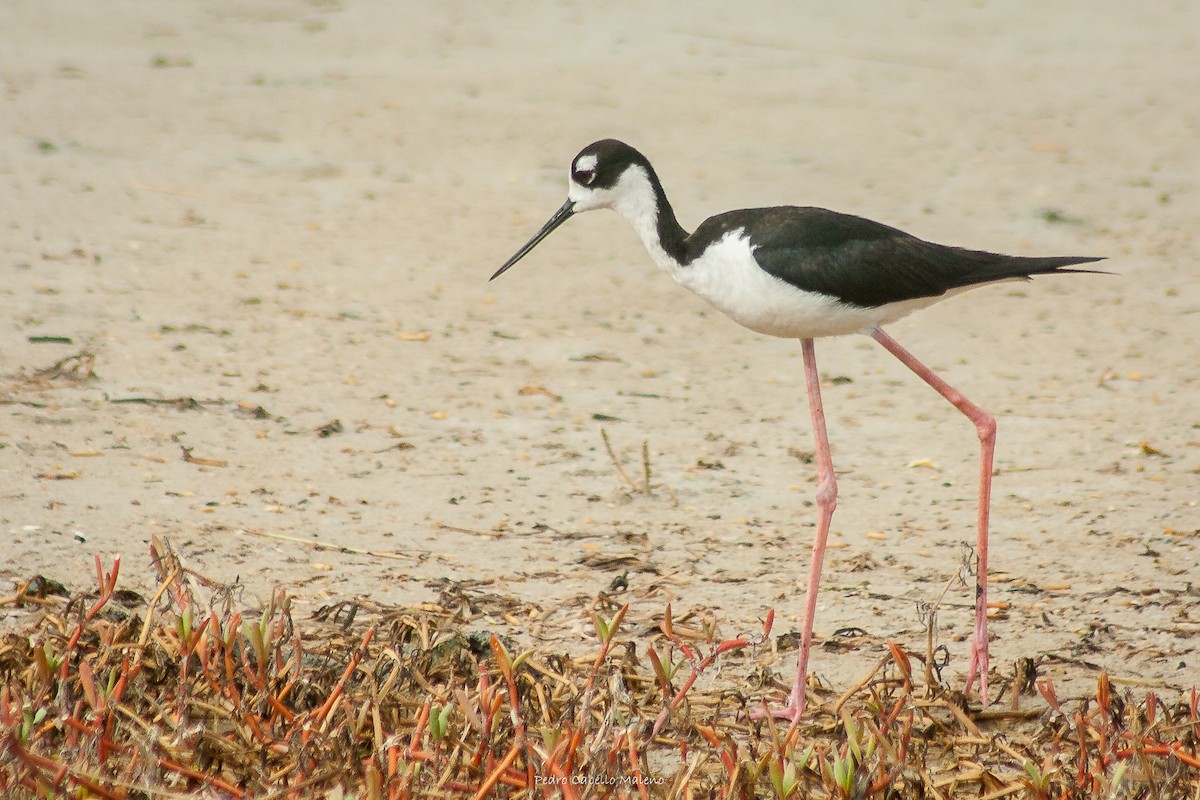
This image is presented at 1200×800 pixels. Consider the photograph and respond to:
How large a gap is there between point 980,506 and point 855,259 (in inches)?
27.6

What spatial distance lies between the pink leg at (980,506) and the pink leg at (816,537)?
207mm

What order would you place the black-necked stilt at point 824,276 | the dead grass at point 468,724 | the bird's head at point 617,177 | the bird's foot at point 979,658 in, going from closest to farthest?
the dead grass at point 468,724
the bird's foot at point 979,658
the black-necked stilt at point 824,276
the bird's head at point 617,177

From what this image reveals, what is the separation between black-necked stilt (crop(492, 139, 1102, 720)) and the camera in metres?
3.65

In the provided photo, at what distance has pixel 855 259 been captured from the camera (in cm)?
374

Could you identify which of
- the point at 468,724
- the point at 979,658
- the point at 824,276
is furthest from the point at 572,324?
the point at 468,724

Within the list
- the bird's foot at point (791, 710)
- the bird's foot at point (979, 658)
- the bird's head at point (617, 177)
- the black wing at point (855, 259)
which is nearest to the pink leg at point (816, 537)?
the bird's foot at point (791, 710)

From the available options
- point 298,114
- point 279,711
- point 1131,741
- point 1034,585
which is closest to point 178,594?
point 279,711

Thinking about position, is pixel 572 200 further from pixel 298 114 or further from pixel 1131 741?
pixel 298 114

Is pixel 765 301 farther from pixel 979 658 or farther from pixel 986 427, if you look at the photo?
pixel 979 658

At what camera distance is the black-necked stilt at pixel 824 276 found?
12.0 ft

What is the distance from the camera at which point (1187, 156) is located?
827 centimetres

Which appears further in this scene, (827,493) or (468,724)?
(827,493)

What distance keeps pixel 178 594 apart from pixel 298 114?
18.9ft

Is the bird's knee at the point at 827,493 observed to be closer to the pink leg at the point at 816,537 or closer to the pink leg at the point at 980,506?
the pink leg at the point at 816,537
